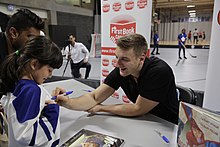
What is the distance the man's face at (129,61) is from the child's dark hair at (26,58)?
0.49 meters

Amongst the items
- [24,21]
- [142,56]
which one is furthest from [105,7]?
[24,21]

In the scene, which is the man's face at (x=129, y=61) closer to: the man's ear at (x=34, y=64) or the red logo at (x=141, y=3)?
the man's ear at (x=34, y=64)

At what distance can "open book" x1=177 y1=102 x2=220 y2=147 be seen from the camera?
53 cm

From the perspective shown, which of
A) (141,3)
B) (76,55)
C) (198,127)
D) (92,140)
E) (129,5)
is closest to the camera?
(198,127)

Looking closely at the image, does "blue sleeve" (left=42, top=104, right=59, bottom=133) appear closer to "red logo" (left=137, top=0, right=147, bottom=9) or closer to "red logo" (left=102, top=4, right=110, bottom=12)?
"red logo" (left=137, top=0, right=147, bottom=9)

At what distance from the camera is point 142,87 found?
1.14m

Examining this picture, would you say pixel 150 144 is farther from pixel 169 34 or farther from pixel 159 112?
pixel 169 34

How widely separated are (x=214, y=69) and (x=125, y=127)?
1643mm

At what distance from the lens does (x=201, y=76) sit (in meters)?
4.61

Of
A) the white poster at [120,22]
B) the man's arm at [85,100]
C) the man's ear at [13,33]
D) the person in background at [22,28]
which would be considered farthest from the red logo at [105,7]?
the man's ear at [13,33]

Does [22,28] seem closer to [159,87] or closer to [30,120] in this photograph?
[30,120]

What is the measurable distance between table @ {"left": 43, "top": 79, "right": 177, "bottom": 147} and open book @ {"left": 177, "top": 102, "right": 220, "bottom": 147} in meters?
0.18

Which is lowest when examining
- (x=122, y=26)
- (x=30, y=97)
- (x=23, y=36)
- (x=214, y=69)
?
(x=214, y=69)

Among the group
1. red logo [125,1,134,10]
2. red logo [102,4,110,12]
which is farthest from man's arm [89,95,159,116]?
red logo [102,4,110,12]
